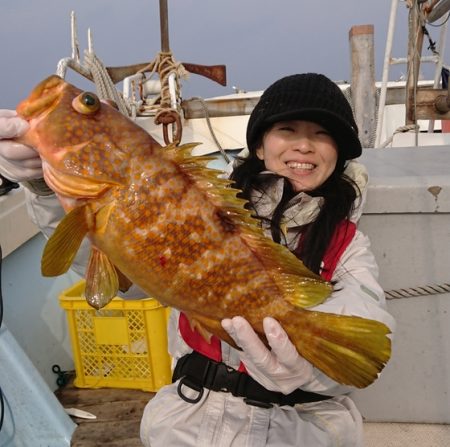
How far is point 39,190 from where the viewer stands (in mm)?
2248

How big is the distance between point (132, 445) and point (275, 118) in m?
2.43

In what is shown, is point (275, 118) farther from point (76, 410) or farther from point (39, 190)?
point (76, 410)

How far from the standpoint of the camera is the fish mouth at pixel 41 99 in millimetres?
1773

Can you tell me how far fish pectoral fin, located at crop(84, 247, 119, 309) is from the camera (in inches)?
71.2

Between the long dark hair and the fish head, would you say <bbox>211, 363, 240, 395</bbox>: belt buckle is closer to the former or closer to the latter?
the long dark hair

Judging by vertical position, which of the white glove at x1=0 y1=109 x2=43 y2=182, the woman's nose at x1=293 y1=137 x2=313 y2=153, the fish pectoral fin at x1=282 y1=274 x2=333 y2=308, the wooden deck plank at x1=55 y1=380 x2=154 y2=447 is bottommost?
the wooden deck plank at x1=55 y1=380 x2=154 y2=447

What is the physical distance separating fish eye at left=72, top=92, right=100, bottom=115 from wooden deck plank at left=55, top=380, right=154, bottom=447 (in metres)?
2.47

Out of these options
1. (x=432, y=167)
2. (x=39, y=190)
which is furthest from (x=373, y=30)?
(x=39, y=190)

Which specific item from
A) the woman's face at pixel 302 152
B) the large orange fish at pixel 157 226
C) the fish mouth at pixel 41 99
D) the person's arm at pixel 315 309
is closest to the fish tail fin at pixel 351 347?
the large orange fish at pixel 157 226

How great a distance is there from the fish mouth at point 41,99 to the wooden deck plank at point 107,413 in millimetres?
2413

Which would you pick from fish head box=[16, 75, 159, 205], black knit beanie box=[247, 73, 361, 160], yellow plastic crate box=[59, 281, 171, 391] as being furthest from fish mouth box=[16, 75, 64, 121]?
yellow plastic crate box=[59, 281, 171, 391]

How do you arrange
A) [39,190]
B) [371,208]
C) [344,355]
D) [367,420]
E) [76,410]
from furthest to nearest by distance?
[76,410], [367,420], [371,208], [39,190], [344,355]

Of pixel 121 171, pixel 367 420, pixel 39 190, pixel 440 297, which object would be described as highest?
pixel 121 171

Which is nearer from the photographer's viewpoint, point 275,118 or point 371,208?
point 275,118
